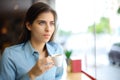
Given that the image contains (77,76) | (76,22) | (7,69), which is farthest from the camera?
(76,22)

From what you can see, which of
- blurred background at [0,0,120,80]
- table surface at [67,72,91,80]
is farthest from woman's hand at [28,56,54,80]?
table surface at [67,72,91,80]

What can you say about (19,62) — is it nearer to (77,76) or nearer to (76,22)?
(77,76)

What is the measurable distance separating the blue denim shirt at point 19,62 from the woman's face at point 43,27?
9 cm

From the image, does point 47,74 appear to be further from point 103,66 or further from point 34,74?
point 103,66

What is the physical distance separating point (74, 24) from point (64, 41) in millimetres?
177

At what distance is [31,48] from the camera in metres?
1.13

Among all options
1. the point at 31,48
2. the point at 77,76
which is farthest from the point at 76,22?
the point at 31,48

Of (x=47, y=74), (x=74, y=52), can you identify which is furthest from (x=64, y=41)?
(x=47, y=74)

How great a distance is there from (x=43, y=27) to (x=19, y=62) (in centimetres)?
22

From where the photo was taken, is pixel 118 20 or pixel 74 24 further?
pixel 118 20

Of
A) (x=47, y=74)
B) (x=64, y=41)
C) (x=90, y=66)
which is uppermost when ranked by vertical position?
(x=64, y=41)

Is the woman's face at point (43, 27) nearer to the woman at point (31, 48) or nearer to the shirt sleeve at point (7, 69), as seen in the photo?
the woman at point (31, 48)

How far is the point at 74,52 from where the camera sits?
188 centimetres

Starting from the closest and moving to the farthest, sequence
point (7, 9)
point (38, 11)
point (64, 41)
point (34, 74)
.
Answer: point (34, 74)
point (38, 11)
point (7, 9)
point (64, 41)
